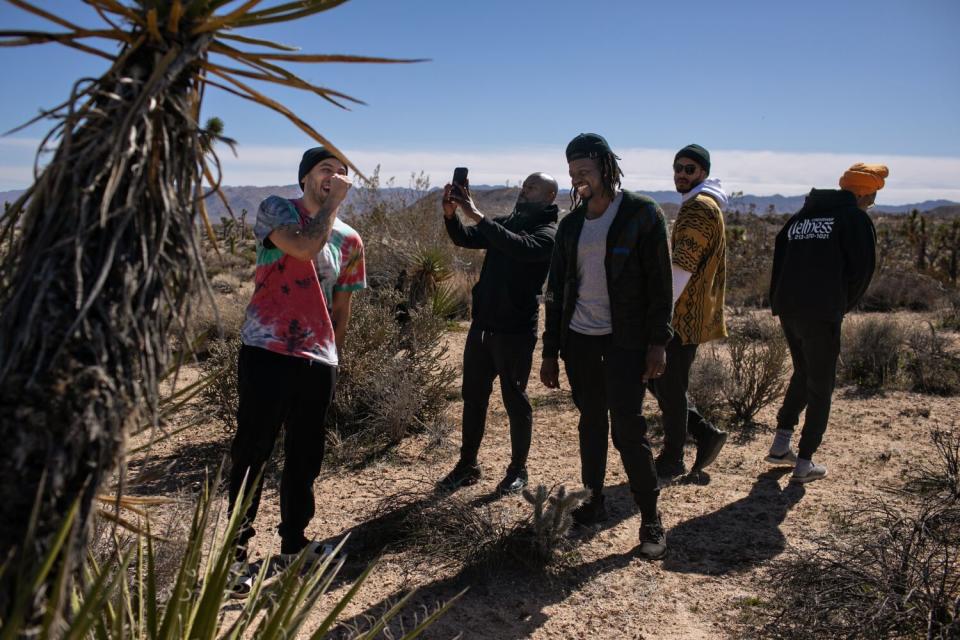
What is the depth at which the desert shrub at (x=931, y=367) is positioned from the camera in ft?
23.1

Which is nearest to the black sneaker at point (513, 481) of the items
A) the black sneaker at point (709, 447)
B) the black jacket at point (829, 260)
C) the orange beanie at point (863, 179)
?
the black sneaker at point (709, 447)

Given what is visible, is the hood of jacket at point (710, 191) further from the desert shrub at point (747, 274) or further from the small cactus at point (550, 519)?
the desert shrub at point (747, 274)

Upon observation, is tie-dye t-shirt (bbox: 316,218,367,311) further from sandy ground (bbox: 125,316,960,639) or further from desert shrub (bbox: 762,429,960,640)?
desert shrub (bbox: 762,429,960,640)

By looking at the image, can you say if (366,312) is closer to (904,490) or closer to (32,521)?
(904,490)

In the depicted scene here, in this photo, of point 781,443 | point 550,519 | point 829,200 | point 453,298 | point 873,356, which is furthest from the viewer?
point 453,298

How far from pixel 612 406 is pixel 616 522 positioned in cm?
91

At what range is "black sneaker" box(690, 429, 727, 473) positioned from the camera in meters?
4.70

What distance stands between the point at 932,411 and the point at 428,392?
4.29 metres

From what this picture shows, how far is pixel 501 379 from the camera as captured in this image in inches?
176

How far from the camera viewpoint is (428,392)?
19.1 feet

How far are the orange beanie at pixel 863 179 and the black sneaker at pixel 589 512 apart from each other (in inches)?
99.3

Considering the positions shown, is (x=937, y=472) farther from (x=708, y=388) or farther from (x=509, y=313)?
(x=509, y=313)

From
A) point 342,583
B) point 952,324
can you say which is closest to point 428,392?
point 342,583

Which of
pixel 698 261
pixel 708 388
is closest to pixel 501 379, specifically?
pixel 698 261
